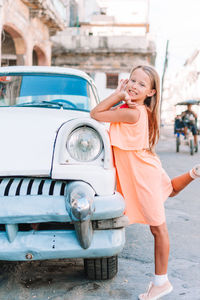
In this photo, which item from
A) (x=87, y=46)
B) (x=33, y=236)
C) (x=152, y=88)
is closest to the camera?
(x=33, y=236)

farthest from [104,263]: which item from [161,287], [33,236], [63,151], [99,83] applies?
[99,83]

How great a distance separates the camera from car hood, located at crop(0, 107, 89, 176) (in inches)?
75.7

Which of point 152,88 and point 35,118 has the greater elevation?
point 152,88

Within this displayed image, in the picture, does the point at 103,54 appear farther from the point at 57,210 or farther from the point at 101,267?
the point at 57,210

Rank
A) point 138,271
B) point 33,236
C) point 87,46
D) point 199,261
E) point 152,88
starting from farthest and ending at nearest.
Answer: point 87,46
point 199,261
point 138,271
point 152,88
point 33,236

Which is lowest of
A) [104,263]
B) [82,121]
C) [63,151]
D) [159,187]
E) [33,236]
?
[104,263]

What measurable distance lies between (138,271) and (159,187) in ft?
2.72

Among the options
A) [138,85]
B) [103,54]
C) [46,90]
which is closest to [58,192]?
[138,85]

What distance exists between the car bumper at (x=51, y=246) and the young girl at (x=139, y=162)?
0.27 metres

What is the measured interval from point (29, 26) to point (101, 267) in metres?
11.4

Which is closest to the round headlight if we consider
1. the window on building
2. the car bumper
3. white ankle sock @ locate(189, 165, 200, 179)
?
the car bumper

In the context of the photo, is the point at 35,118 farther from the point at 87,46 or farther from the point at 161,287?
the point at 87,46

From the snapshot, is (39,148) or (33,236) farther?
(39,148)

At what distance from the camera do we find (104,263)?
7.25 feet
